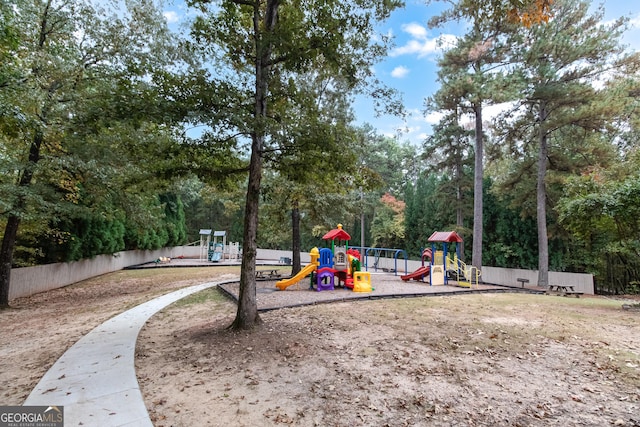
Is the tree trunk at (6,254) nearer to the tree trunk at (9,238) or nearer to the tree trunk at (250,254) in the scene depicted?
the tree trunk at (9,238)

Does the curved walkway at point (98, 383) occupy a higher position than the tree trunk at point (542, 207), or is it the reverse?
the tree trunk at point (542, 207)

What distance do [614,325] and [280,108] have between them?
816 centimetres

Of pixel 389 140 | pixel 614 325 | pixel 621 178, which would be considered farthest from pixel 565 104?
pixel 389 140

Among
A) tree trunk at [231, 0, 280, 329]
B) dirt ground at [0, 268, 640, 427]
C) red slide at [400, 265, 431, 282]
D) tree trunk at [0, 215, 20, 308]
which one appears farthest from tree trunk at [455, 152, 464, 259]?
tree trunk at [0, 215, 20, 308]

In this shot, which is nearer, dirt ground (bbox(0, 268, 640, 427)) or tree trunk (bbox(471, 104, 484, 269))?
dirt ground (bbox(0, 268, 640, 427))

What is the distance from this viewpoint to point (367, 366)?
4031mm

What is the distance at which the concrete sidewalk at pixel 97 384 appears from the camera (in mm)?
2781

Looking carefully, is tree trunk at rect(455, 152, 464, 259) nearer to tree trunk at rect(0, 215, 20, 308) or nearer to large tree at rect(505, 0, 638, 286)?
large tree at rect(505, 0, 638, 286)

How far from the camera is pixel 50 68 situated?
7.45 m

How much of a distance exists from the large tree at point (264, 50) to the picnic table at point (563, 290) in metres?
12.7

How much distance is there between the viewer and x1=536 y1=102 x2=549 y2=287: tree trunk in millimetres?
13883

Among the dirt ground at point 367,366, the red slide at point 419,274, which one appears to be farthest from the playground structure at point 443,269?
the dirt ground at point 367,366

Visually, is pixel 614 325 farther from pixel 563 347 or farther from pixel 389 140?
pixel 389 140

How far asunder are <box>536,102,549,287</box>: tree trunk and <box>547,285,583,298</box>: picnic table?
0.51m
